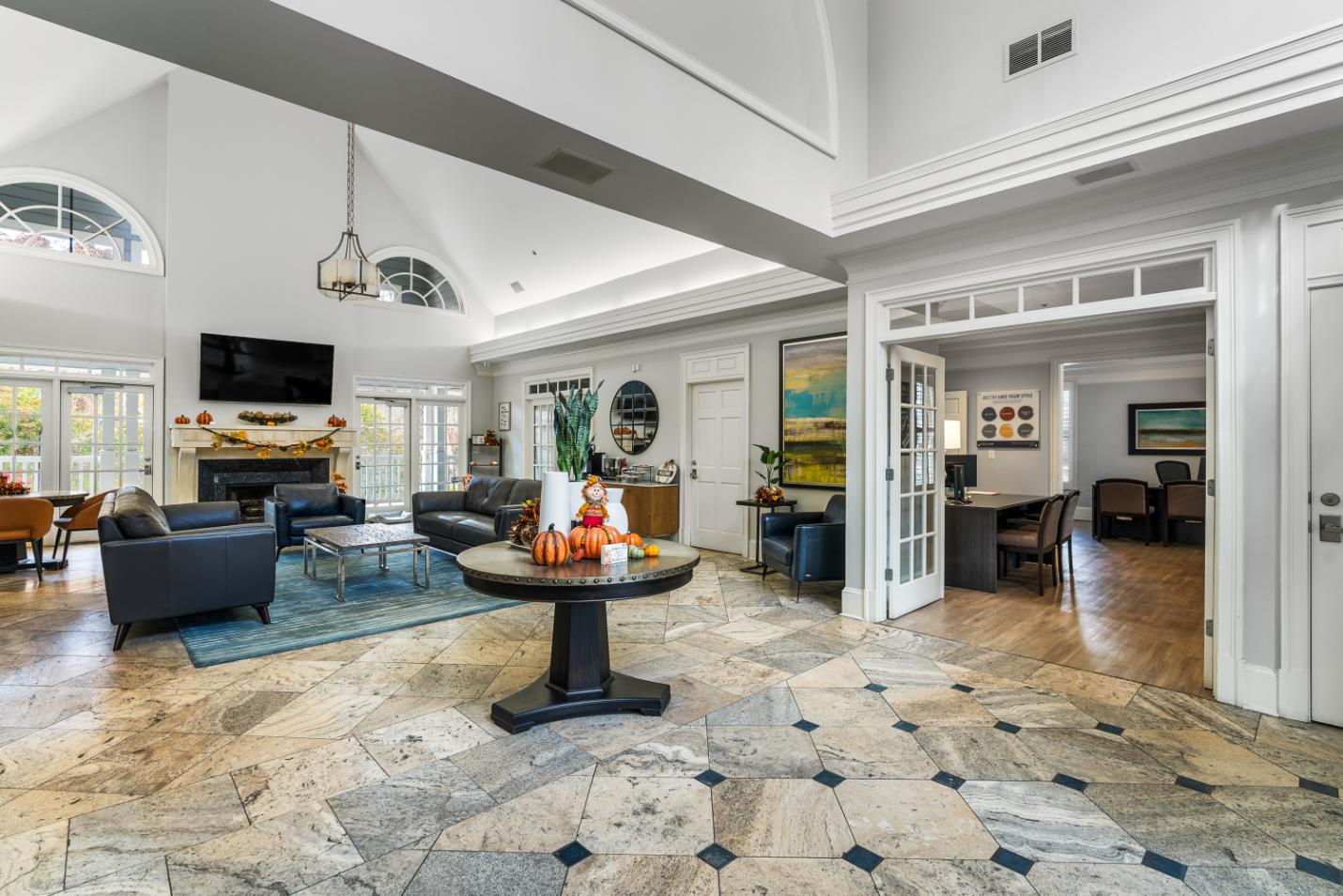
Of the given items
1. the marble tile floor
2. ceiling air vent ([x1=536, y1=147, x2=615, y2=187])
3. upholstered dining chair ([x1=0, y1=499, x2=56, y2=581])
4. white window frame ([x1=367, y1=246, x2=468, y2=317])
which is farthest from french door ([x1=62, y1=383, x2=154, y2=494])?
ceiling air vent ([x1=536, y1=147, x2=615, y2=187])

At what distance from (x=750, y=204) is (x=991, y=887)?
10.1 ft

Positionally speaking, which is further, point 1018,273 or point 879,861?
point 1018,273

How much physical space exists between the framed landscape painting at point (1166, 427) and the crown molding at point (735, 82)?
794 centimetres

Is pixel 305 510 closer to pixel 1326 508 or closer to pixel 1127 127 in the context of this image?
pixel 1127 127

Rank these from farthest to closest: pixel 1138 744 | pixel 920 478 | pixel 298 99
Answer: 1. pixel 920 478
2. pixel 1138 744
3. pixel 298 99

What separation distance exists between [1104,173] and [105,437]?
392 inches

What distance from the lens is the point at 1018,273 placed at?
373 centimetres

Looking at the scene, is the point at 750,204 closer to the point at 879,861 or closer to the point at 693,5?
the point at 693,5

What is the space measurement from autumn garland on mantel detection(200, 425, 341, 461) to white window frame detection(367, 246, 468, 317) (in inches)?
81.5

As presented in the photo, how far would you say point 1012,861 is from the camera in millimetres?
1915

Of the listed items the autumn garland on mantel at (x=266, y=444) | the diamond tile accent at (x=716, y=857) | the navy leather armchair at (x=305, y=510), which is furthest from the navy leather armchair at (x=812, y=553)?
the autumn garland on mantel at (x=266, y=444)

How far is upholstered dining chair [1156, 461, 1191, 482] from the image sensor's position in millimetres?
8766

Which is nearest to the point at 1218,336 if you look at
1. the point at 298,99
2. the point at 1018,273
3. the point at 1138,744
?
the point at 1018,273

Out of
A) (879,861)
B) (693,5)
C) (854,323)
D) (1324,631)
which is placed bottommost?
(879,861)
